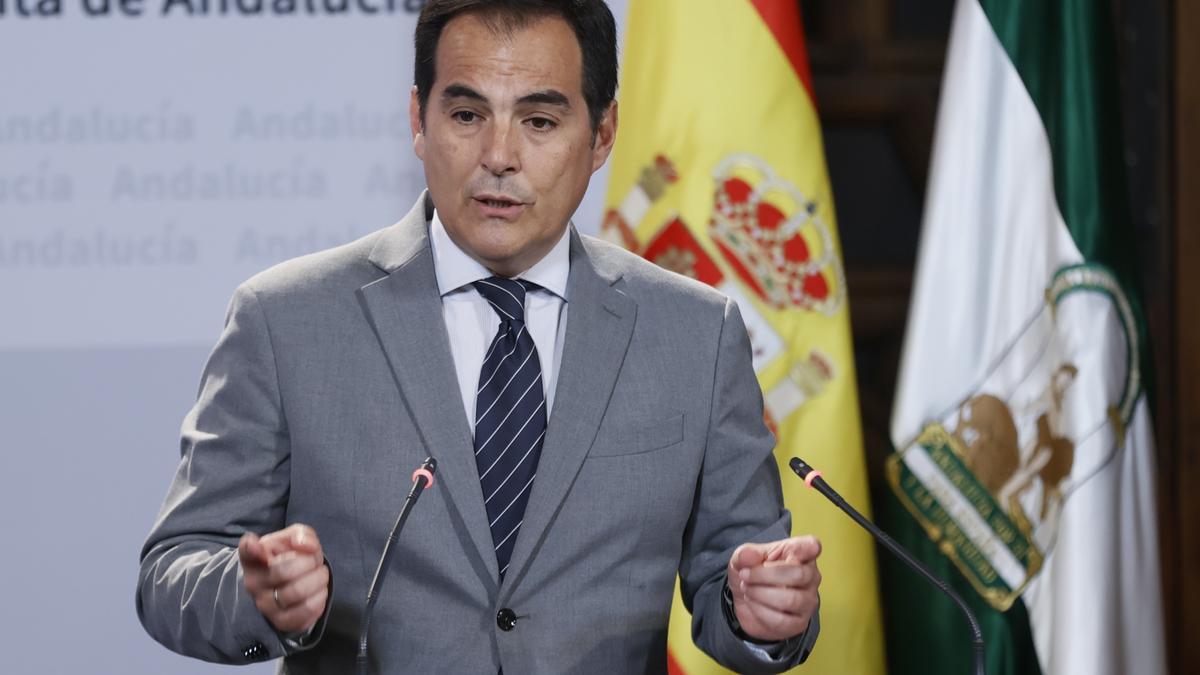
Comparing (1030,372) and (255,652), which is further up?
(1030,372)

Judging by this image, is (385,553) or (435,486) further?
(435,486)

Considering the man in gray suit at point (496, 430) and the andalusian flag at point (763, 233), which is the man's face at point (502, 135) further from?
the andalusian flag at point (763, 233)

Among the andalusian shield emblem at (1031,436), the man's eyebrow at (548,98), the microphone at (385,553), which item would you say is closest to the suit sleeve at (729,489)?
the man's eyebrow at (548,98)

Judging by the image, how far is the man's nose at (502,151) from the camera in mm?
1696

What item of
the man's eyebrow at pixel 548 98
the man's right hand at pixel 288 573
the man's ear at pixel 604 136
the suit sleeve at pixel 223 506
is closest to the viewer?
the man's right hand at pixel 288 573

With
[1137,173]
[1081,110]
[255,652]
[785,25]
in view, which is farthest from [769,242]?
[255,652]

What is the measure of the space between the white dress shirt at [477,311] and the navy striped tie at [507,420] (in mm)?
20

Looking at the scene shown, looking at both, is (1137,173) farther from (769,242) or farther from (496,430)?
(496,430)

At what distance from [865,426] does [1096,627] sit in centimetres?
72

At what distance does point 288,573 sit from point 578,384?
20.3 inches

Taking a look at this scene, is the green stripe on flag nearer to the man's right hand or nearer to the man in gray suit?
the man in gray suit

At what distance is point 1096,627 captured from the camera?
110 inches

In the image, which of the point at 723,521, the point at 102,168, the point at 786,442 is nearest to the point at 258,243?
the point at 102,168

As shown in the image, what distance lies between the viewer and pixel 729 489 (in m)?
1.83
